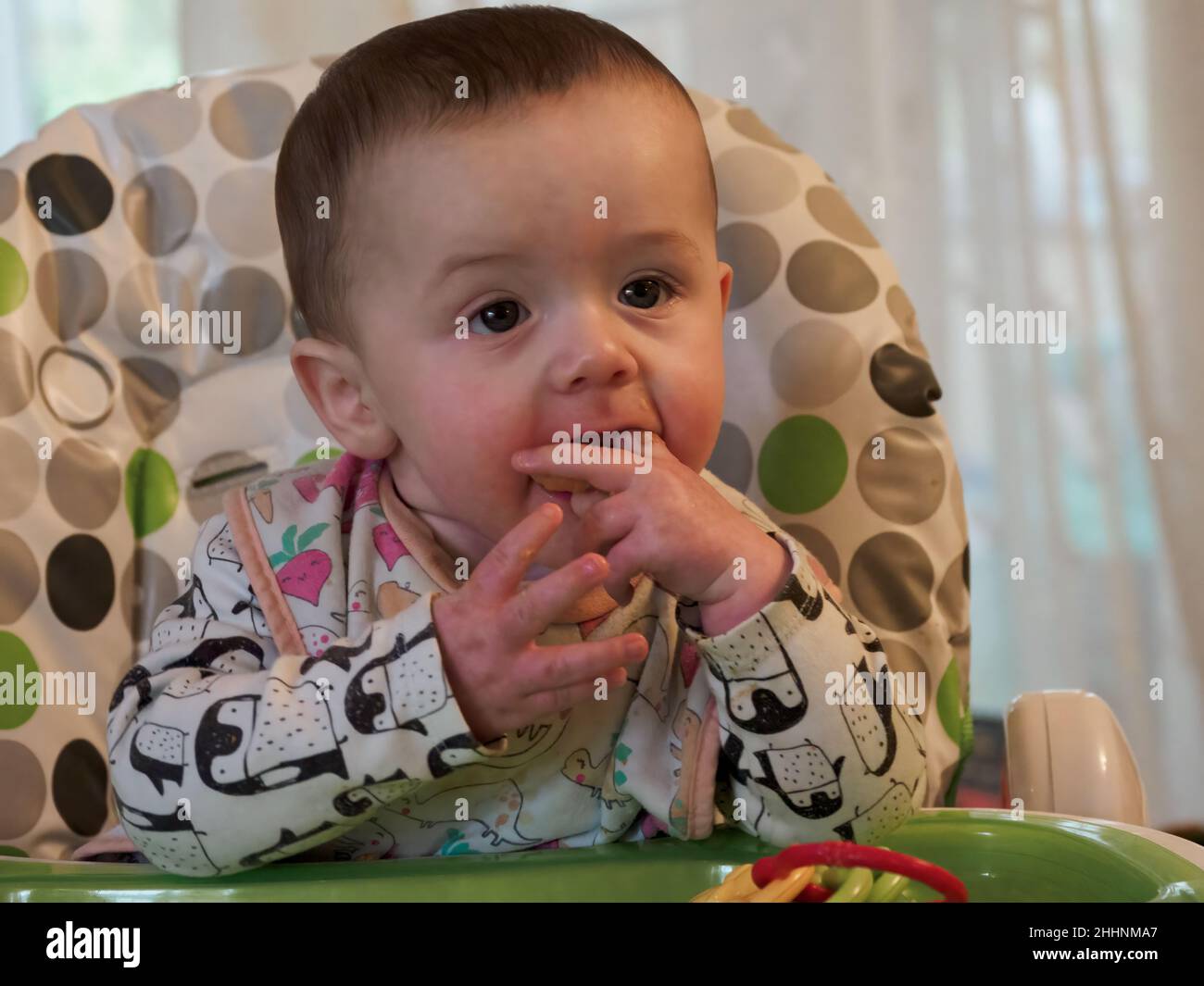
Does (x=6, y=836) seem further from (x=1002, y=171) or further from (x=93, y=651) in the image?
(x=1002, y=171)

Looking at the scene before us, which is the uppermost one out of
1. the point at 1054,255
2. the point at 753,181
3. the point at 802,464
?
the point at 1054,255

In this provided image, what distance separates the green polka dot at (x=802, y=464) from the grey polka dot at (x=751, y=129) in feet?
0.75

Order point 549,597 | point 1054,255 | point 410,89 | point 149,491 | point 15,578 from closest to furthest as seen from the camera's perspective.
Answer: point 549,597 → point 410,89 → point 15,578 → point 149,491 → point 1054,255

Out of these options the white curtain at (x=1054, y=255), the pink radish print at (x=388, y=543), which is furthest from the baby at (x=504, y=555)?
the white curtain at (x=1054, y=255)

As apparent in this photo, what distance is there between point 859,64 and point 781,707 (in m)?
1.31

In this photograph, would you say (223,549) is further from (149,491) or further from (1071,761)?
(1071,761)

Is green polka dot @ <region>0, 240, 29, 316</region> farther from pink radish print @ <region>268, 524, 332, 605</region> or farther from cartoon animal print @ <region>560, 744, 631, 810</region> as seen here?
cartoon animal print @ <region>560, 744, 631, 810</region>

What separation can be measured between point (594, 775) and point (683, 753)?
0.18 feet

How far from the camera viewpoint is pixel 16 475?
0.81 meters

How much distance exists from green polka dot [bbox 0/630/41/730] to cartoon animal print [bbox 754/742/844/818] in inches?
16.9

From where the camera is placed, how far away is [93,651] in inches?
32.0

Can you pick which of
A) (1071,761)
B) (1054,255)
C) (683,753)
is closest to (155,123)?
(683,753)

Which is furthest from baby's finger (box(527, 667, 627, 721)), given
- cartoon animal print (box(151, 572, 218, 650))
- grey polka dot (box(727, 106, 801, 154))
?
grey polka dot (box(727, 106, 801, 154))

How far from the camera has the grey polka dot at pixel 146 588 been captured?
2.83ft
